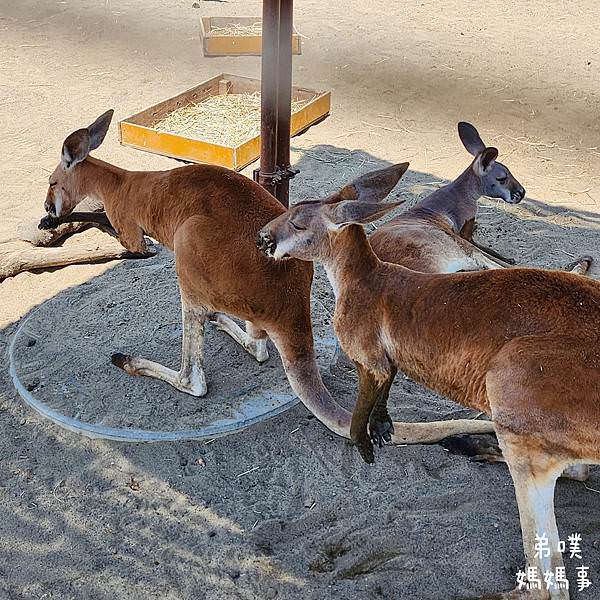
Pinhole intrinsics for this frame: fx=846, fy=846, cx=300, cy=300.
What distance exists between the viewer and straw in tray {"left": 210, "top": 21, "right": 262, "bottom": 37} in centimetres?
866

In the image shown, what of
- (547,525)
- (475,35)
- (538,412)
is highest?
(538,412)

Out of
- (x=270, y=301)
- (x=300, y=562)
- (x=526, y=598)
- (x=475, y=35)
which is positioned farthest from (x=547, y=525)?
(x=475, y=35)

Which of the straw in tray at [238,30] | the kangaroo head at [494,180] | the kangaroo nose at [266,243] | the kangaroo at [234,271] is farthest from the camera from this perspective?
the straw in tray at [238,30]

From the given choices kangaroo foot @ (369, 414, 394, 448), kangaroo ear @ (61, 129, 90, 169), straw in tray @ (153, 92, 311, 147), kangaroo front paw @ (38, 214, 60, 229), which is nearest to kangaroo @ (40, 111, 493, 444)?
kangaroo foot @ (369, 414, 394, 448)

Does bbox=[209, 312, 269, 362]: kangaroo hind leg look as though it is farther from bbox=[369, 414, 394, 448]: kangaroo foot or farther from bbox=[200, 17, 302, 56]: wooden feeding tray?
bbox=[200, 17, 302, 56]: wooden feeding tray

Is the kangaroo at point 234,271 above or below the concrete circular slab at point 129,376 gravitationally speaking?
above

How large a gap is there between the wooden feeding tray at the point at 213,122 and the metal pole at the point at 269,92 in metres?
1.91

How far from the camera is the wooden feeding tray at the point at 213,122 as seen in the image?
6.52 metres

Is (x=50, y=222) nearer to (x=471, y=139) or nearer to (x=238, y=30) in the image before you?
(x=471, y=139)

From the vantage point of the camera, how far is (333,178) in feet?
21.3

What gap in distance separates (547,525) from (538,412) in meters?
0.40

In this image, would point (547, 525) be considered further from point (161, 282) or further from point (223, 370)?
point (161, 282)

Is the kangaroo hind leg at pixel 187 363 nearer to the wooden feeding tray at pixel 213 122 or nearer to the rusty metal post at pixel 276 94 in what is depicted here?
the rusty metal post at pixel 276 94

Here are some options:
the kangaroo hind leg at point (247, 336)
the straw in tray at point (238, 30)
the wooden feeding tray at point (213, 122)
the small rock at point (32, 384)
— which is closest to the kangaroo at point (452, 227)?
the kangaroo hind leg at point (247, 336)
